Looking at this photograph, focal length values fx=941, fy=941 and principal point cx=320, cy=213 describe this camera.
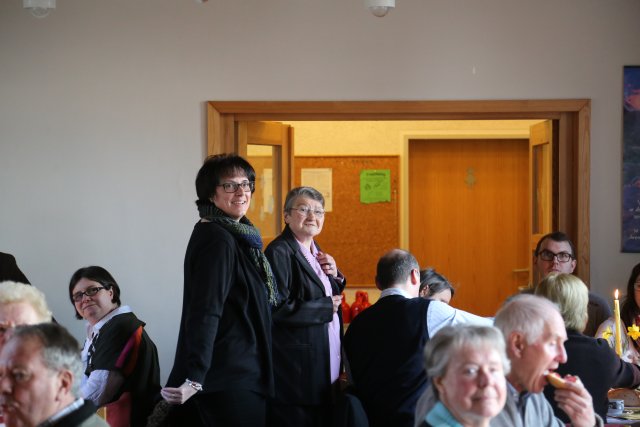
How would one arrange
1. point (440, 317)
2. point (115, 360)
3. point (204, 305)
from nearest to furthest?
point (204, 305) → point (440, 317) → point (115, 360)

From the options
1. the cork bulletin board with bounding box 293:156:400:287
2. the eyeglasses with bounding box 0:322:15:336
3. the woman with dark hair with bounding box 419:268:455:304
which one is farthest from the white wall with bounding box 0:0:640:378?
the eyeglasses with bounding box 0:322:15:336

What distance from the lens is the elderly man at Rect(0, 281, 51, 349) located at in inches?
113

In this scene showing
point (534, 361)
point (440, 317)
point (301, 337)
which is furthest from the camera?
point (301, 337)

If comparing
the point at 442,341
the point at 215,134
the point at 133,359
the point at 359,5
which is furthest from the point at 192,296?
the point at 359,5

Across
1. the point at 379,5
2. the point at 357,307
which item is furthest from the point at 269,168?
the point at 379,5

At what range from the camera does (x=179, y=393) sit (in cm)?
313

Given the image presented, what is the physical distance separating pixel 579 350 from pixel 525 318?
26.5 inches

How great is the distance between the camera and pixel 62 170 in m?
5.58

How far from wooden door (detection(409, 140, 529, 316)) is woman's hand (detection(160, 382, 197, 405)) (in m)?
5.17

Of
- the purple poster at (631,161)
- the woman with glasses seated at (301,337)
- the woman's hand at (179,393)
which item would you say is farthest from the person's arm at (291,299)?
the purple poster at (631,161)

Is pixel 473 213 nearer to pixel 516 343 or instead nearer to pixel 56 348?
pixel 516 343

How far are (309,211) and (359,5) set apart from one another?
5.75ft

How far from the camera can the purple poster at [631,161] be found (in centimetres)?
538

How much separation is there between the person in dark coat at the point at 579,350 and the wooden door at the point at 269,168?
9.38 ft
